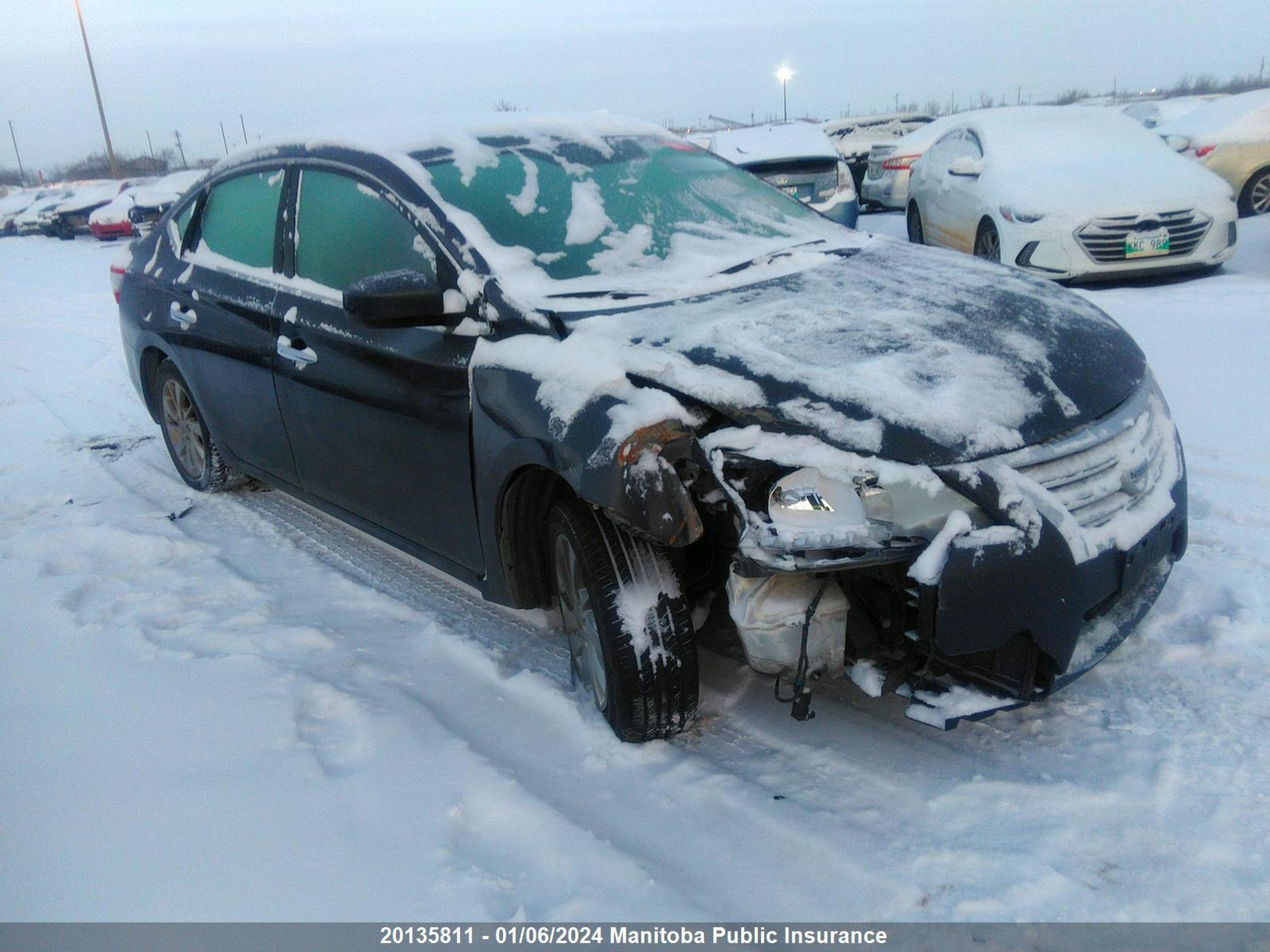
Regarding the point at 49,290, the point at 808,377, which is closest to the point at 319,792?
the point at 808,377

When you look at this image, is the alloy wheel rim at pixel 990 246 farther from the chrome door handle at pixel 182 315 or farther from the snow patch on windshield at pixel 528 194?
the chrome door handle at pixel 182 315

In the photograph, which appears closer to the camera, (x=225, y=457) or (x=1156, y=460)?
(x=1156, y=460)

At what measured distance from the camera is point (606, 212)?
3385 mm

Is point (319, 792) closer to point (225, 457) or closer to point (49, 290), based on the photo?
point (225, 457)

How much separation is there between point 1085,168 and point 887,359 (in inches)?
254

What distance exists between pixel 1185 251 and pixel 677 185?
5422 millimetres

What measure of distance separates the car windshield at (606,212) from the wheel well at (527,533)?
591 mm

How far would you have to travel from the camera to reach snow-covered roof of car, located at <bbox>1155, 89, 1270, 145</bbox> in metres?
10.2

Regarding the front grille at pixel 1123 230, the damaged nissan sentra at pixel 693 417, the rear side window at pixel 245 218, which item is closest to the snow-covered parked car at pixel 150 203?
the rear side window at pixel 245 218

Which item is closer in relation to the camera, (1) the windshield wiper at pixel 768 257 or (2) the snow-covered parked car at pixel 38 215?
(1) the windshield wiper at pixel 768 257

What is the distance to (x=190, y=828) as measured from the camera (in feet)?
8.23

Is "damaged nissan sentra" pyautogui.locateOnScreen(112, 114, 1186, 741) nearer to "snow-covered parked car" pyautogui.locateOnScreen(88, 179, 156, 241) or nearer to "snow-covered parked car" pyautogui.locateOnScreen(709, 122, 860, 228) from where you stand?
"snow-covered parked car" pyautogui.locateOnScreen(709, 122, 860, 228)

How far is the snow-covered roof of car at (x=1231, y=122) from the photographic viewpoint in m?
10.2

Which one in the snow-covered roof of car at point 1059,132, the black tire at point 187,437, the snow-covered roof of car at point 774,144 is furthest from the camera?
the snow-covered roof of car at point 774,144
